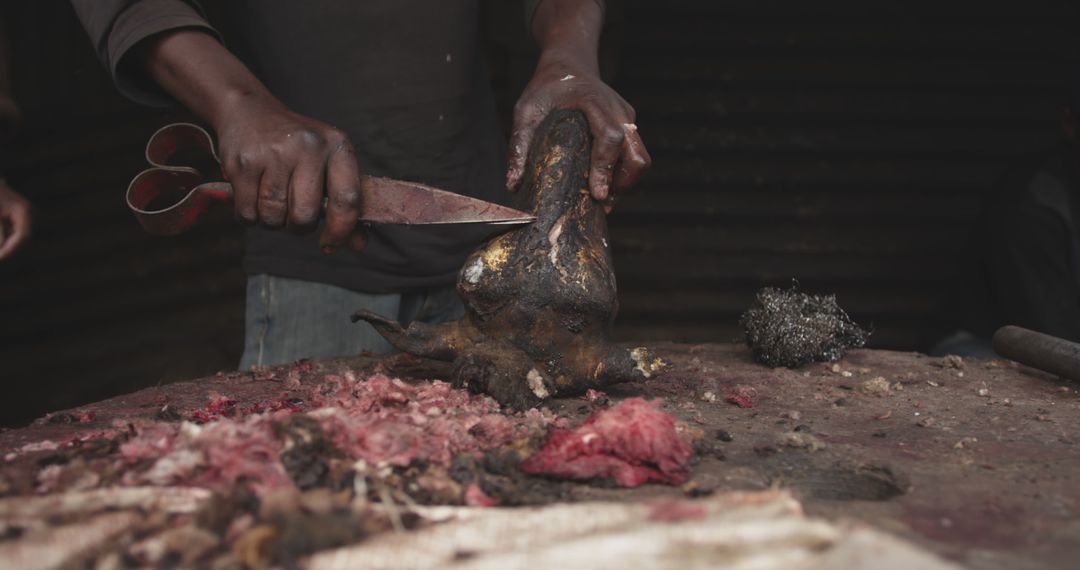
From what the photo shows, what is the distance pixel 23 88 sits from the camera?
4719mm

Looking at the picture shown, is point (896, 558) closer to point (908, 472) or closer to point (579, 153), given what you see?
point (908, 472)

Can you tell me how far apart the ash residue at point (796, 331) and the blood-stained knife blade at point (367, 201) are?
34.7 inches

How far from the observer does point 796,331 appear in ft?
8.50

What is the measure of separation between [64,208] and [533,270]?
4.20 meters

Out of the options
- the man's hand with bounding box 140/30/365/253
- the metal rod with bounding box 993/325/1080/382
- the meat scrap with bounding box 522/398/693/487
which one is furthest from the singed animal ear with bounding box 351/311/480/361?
the metal rod with bounding box 993/325/1080/382

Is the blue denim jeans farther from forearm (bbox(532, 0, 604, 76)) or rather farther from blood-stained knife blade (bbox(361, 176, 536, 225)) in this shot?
forearm (bbox(532, 0, 604, 76))

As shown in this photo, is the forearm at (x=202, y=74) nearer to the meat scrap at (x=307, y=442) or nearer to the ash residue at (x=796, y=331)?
the meat scrap at (x=307, y=442)

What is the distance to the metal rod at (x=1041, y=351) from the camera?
2.40 meters

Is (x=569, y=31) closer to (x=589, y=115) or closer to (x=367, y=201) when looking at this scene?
(x=589, y=115)

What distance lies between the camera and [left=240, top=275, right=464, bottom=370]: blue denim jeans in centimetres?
294

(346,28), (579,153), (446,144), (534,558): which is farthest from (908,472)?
(346,28)

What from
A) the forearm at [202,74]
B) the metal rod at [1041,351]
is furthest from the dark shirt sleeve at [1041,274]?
the forearm at [202,74]

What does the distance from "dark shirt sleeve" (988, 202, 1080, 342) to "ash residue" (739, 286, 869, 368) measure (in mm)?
2396

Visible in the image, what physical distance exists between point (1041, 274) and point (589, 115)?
3374mm
